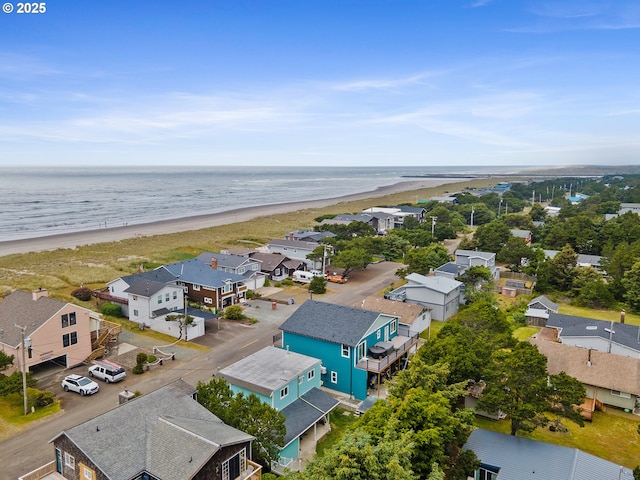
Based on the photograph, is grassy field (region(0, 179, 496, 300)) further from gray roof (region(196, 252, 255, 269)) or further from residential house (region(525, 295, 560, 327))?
residential house (region(525, 295, 560, 327))

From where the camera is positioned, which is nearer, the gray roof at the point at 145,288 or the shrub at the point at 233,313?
the gray roof at the point at 145,288

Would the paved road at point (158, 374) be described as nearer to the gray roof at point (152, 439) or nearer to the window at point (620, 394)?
the gray roof at point (152, 439)

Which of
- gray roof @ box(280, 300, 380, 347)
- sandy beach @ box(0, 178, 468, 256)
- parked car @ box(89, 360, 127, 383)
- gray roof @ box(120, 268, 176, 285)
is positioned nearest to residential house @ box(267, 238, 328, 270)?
gray roof @ box(120, 268, 176, 285)

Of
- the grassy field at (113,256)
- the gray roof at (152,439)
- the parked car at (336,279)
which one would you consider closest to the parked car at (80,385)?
the gray roof at (152,439)

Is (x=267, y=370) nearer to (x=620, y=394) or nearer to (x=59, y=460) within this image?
(x=59, y=460)

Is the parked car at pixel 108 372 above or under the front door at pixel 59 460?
under

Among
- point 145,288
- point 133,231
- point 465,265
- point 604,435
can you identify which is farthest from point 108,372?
point 133,231
